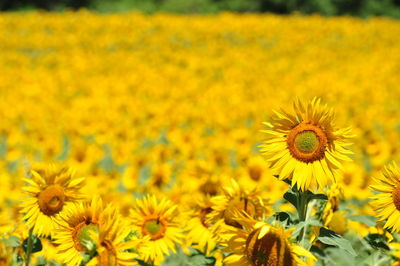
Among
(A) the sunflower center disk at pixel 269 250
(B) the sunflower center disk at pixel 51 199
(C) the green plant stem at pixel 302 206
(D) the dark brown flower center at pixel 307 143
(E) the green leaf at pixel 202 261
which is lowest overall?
(E) the green leaf at pixel 202 261

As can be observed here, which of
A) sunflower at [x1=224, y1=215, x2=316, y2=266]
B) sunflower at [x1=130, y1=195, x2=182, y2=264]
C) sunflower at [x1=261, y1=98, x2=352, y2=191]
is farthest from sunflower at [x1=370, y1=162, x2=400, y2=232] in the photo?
sunflower at [x1=130, y1=195, x2=182, y2=264]

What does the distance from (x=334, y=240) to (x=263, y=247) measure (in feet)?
0.71

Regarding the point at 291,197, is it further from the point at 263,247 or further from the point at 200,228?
the point at 200,228

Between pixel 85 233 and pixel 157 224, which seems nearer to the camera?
pixel 85 233

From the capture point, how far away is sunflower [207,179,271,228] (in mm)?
1785

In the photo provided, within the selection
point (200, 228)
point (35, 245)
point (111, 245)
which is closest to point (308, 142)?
point (111, 245)

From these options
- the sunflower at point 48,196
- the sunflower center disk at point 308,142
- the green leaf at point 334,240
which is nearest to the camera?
the green leaf at point 334,240

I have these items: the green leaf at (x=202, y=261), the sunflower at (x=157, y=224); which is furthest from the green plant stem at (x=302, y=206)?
the sunflower at (x=157, y=224)

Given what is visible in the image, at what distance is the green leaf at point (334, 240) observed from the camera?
1.43 metres

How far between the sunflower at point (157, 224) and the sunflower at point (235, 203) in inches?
5.6

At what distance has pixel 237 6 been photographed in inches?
1187

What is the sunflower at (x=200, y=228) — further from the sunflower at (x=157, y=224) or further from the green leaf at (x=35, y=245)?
the green leaf at (x=35, y=245)

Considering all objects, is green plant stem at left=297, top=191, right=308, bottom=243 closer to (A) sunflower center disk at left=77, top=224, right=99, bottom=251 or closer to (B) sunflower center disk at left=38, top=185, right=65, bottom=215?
(A) sunflower center disk at left=77, top=224, right=99, bottom=251

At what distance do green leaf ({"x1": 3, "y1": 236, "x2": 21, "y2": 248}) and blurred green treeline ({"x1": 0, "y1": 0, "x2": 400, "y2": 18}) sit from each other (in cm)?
2789
